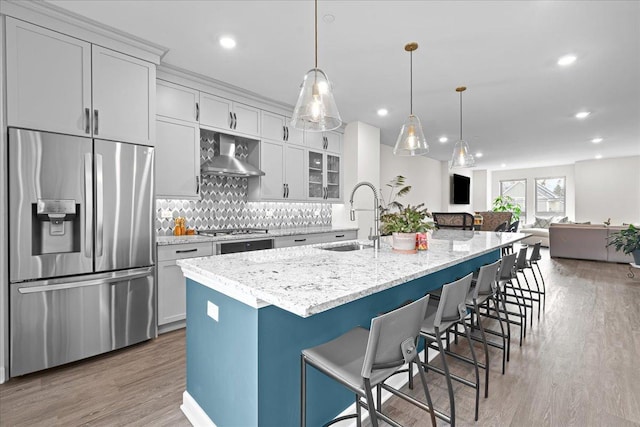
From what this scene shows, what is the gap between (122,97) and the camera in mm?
2699

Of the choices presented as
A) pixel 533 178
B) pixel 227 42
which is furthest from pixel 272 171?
pixel 533 178

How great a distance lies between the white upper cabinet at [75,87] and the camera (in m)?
2.22

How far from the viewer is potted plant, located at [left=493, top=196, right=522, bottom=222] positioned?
36.8 feet

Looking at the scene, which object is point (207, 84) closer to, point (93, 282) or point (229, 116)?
point (229, 116)

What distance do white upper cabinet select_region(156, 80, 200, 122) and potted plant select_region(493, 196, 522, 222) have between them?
37.1ft

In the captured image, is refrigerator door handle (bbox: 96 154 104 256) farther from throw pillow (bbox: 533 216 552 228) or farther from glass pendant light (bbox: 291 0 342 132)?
throw pillow (bbox: 533 216 552 228)

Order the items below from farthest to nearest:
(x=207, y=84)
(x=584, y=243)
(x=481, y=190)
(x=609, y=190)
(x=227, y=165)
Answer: (x=481, y=190), (x=609, y=190), (x=584, y=243), (x=227, y=165), (x=207, y=84)

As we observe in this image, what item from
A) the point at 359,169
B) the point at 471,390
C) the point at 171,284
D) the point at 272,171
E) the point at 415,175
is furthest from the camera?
the point at 415,175

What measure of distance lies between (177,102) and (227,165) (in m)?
0.85

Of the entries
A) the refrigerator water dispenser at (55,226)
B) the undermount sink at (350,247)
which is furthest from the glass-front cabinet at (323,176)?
the refrigerator water dispenser at (55,226)

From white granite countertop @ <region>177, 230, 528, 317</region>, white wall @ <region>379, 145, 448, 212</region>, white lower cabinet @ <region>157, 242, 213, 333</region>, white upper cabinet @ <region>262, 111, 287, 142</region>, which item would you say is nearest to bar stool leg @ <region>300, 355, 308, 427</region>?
white granite countertop @ <region>177, 230, 528, 317</region>

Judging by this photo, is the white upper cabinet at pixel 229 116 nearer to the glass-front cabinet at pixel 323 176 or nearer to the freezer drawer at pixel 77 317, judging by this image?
the glass-front cabinet at pixel 323 176

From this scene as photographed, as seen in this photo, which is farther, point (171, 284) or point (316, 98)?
point (171, 284)

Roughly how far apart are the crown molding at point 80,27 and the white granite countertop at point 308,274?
2.20m
